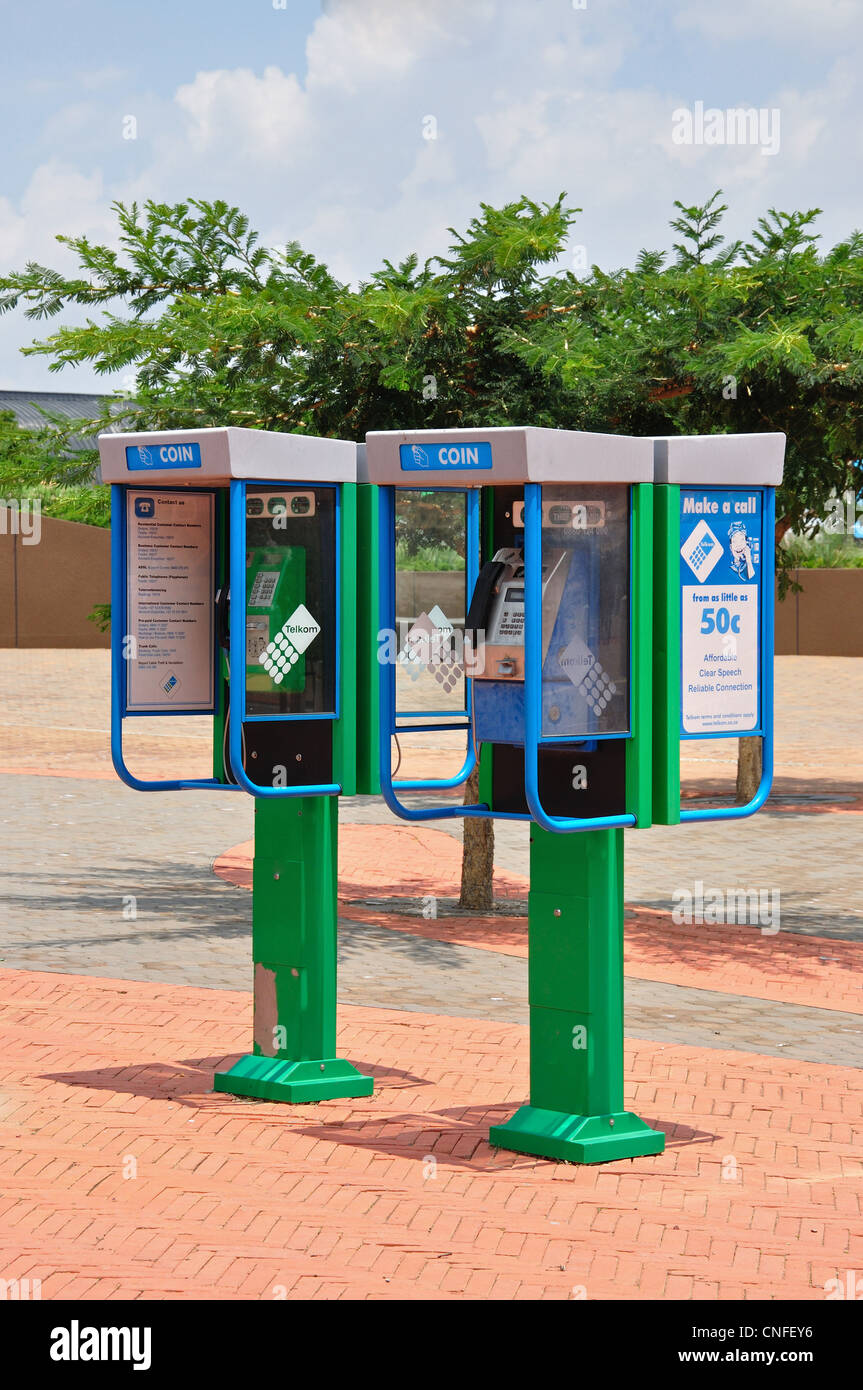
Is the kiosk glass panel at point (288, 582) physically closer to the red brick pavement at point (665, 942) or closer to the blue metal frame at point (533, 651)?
the blue metal frame at point (533, 651)

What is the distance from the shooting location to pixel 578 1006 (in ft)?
19.1

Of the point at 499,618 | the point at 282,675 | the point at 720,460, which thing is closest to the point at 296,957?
the point at 282,675

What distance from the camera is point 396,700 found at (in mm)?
6602

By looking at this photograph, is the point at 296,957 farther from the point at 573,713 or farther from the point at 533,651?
the point at 533,651

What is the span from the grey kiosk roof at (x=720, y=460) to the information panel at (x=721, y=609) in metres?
0.09

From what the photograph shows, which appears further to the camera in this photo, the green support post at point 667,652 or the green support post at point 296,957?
the green support post at point 296,957

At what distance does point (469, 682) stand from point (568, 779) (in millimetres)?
714

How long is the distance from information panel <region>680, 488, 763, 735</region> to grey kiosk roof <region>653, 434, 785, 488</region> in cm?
9

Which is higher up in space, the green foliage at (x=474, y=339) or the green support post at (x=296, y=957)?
the green foliage at (x=474, y=339)

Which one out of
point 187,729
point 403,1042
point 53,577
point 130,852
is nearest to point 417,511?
point 403,1042

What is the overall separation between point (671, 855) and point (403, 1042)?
630 cm

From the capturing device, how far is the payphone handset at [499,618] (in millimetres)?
5922

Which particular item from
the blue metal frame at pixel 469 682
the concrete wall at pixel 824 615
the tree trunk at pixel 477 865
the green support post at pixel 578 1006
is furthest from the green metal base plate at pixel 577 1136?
the concrete wall at pixel 824 615

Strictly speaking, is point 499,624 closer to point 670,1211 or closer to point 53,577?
point 670,1211
